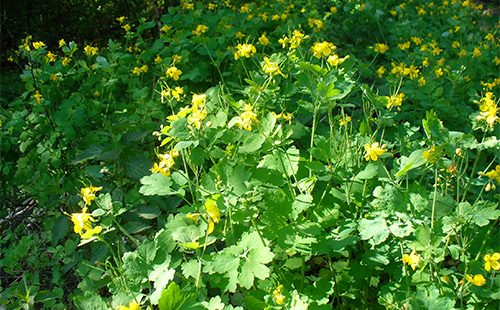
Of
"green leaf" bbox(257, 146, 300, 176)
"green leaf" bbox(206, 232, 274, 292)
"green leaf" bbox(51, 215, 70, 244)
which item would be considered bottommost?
"green leaf" bbox(51, 215, 70, 244)

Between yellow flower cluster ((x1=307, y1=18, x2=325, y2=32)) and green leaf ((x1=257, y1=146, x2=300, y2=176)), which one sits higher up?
green leaf ((x1=257, y1=146, x2=300, y2=176))

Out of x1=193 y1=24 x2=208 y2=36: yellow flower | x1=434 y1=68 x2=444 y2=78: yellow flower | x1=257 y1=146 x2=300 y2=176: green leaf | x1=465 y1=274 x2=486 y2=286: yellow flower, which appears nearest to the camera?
x1=465 y1=274 x2=486 y2=286: yellow flower

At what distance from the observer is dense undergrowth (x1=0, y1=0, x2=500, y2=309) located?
5.36 feet

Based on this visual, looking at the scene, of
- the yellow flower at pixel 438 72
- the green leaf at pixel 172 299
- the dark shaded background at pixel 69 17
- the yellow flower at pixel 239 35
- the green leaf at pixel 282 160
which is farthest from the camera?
the dark shaded background at pixel 69 17

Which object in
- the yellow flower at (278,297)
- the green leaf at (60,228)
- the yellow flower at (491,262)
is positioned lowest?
the green leaf at (60,228)

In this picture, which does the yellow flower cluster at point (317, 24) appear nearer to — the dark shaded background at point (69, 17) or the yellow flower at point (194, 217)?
the dark shaded background at point (69, 17)

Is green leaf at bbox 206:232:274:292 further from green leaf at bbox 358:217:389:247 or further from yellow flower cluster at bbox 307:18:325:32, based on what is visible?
yellow flower cluster at bbox 307:18:325:32

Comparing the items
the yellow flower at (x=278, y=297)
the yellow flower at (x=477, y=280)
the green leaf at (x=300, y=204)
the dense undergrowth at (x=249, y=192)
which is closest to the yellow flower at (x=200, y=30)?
the dense undergrowth at (x=249, y=192)

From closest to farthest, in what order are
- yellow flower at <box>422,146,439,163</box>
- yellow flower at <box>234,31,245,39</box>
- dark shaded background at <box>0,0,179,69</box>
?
yellow flower at <box>422,146,439,163</box>
yellow flower at <box>234,31,245,39</box>
dark shaded background at <box>0,0,179,69</box>

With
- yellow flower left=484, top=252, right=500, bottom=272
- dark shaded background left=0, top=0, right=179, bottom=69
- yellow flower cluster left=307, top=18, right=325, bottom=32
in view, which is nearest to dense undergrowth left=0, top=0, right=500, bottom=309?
yellow flower left=484, top=252, right=500, bottom=272

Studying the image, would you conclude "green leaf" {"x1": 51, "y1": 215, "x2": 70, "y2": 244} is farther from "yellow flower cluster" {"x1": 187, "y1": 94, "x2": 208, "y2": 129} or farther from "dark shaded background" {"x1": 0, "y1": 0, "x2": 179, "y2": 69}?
"dark shaded background" {"x1": 0, "y1": 0, "x2": 179, "y2": 69}

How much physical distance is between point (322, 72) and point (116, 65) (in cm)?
135

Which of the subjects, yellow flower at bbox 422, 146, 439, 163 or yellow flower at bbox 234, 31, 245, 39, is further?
yellow flower at bbox 234, 31, 245, 39

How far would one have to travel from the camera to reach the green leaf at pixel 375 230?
161 centimetres
